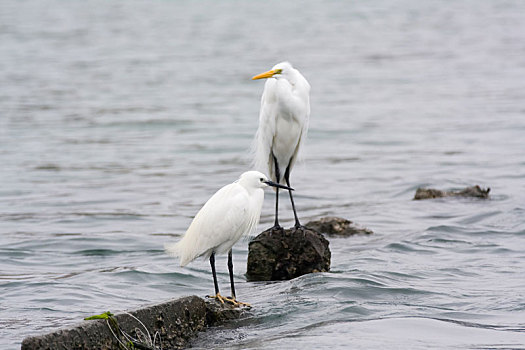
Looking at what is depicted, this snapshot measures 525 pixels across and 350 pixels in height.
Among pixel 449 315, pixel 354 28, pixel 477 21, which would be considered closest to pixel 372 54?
pixel 354 28

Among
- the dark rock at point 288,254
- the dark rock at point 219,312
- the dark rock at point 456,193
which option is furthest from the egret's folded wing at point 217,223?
the dark rock at point 456,193

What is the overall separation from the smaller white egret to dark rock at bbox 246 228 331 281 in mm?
1360

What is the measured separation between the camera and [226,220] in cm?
729

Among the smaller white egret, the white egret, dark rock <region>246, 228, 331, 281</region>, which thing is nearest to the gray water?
dark rock <region>246, 228, 331, 281</region>

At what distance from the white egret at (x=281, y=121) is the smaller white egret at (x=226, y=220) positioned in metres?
1.96

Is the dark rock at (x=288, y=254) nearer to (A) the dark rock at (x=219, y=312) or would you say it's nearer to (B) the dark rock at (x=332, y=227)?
(A) the dark rock at (x=219, y=312)

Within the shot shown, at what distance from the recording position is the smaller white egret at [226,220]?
288 inches

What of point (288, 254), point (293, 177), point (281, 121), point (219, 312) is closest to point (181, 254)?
point (219, 312)

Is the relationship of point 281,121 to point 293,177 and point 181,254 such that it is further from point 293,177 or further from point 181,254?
point 293,177

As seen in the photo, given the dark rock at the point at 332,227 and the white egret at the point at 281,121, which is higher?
the white egret at the point at 281,121

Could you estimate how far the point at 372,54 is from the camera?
41.3 meters

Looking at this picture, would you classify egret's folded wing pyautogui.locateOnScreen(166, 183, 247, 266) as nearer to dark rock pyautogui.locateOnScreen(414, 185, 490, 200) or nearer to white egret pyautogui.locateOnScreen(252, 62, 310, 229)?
white egret pyautogui.locateOnScreen(252, 62, 310, 229)

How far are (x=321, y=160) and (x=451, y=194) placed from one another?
5684 mm

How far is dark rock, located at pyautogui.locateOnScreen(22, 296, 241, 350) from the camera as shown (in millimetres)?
5555
